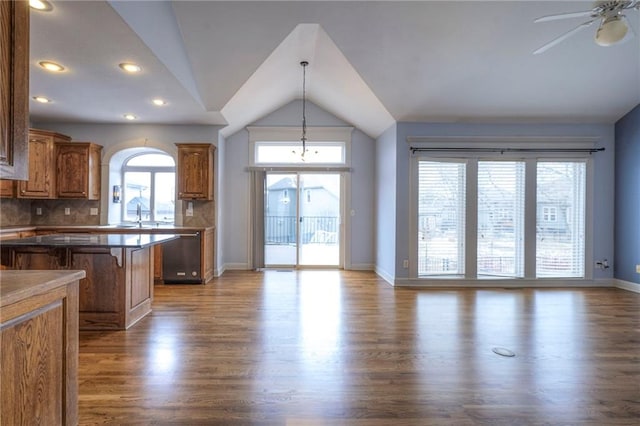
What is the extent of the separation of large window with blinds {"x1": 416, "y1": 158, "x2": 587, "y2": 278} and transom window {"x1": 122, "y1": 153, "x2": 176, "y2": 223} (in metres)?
4.44

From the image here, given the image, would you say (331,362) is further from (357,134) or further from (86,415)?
(357,134)

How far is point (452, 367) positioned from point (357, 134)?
4.84 metres

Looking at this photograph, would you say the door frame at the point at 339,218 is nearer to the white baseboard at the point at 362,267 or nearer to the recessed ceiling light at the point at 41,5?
the white baseboard at the point at 362,267

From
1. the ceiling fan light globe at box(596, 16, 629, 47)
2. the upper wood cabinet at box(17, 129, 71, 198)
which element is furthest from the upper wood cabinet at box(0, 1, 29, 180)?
the upper wood cabinet at box(17, 129, 71, 198)

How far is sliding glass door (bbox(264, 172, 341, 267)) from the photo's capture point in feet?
21.4

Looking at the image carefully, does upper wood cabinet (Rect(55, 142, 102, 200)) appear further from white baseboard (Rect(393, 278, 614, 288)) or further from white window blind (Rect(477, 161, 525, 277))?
white window blind (Rect(477, 161, 525, 277))

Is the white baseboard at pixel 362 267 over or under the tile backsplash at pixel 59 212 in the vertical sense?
under

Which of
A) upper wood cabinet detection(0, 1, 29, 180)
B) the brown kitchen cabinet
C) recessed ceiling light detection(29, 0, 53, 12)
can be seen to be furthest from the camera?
the brown kitchen cabinet

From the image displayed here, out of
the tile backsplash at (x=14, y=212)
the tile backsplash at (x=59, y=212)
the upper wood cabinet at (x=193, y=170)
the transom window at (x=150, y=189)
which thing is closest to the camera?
the tile backsplash at (x=14, y=212)

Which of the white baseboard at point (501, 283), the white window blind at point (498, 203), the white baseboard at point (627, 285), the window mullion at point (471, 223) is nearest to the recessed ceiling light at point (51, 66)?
the white baseboard at point (501, 283)

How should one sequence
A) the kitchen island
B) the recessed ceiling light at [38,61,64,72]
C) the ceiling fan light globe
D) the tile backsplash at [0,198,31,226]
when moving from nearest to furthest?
the ceiling fan light globe
the kitchen island
the recessed ceiling light at [38,61,64,72]
the tile backsplash at [0,198,31,226]

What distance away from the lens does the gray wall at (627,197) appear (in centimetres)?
488

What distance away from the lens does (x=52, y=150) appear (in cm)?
523

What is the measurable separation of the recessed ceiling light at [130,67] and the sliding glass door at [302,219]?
3167 millimetres
